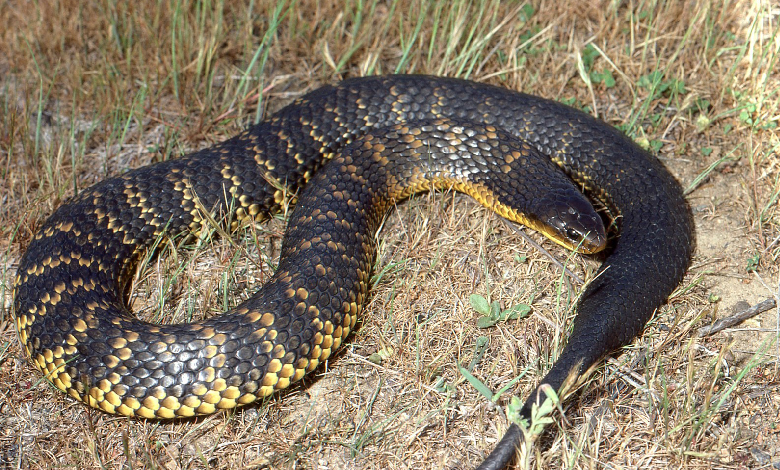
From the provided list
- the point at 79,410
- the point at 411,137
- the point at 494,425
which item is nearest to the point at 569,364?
the point at 494,425

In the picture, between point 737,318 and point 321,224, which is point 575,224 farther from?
point 321,224

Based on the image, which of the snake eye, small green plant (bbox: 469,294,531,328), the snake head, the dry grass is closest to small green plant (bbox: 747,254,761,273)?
the dry grass

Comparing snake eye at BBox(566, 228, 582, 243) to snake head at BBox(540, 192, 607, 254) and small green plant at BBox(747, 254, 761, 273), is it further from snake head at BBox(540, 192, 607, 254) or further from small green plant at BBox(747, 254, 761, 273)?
small green plant at BBox(747, 254, 761, 273)

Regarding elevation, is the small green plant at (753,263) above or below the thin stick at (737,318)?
above

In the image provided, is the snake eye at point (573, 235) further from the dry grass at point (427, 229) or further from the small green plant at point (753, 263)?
the small green plant at point (753, 263)

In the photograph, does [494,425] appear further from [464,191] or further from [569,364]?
[464,191]

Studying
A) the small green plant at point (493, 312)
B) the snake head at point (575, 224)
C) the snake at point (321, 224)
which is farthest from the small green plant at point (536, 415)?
the snake head at point (575, 224)

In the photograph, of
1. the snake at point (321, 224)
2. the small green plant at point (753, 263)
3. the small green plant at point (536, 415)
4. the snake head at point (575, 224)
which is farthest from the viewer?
the small green plant at point (753, 263)
